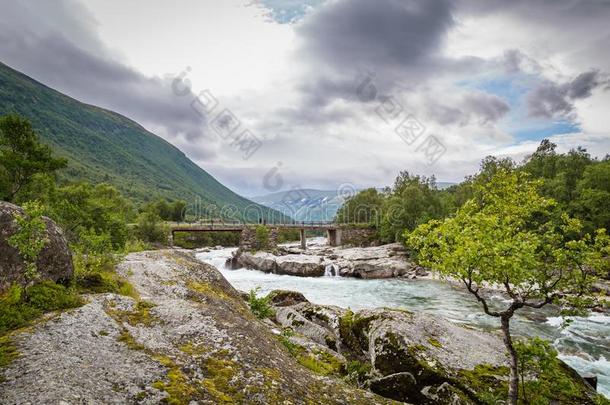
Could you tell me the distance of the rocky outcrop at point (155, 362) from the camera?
5203 mm

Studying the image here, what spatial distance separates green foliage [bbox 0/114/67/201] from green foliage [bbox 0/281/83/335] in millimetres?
40868

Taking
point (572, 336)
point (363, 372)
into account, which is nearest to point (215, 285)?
point (363, 372)

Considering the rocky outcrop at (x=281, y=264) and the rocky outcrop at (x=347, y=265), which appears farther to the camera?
the rocky outcrop at (x=281, y=264)

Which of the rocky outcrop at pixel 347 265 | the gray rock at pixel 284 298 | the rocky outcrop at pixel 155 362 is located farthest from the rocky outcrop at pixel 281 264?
the rocky outcrop at pixel 155 362

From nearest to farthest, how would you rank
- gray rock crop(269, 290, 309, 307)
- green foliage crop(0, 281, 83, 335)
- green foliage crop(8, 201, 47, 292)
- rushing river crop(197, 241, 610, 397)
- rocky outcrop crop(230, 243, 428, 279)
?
green foliage crop(0, 281, 83, 335), green foliage crop(8, 201, 47, 292), gray rock crop(269, 290, 309, 307), rushing river crop(197, 241, 610, 397), rocky outcrop crop(230, 243, 428, 279)

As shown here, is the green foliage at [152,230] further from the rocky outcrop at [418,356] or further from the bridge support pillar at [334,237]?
the rocky outcrop at [418,356]

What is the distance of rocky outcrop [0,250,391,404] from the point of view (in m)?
5.20

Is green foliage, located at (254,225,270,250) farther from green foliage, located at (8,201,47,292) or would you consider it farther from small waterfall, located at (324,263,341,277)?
green foliage, located at (8,201,47,292)

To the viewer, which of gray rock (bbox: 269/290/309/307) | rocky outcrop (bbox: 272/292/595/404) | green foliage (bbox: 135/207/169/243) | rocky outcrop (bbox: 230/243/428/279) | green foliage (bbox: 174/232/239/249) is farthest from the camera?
green foliage (bbox: 174/232/239/249)

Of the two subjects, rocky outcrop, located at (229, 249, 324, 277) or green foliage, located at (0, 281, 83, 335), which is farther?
rocky outcrop, located at (229, 249, 324, 277)

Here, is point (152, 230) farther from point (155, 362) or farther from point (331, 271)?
point (155, 362)

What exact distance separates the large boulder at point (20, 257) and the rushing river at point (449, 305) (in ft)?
76.1

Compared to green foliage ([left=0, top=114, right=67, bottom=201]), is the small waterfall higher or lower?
lower

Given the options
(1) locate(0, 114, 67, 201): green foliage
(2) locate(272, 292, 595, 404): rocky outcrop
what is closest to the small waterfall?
(1) locate(0, 114, 67, 201): green foliage
